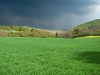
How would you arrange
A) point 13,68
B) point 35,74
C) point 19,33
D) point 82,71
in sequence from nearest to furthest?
1. point 35,74
2. point 82,71
3. point 13,68
4. point 19,33

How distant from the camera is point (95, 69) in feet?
31.0

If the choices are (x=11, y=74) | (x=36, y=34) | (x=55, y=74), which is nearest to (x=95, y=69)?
(x=55, y=74)

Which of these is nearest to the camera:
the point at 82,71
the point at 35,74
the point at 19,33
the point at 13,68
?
the point at 35,74

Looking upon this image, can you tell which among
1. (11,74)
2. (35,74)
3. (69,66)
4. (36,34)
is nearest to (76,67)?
(69,66)

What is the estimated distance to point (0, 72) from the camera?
898 cm

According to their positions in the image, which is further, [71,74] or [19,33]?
[19,33]

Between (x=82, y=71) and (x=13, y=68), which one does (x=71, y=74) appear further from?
(x=13, y=68)

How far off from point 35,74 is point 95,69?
102 inches

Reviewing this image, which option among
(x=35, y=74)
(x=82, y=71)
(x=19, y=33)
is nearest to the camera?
(x=35, y=74)

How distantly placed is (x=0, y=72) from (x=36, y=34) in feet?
176

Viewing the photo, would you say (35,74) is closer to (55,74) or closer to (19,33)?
(55,74)

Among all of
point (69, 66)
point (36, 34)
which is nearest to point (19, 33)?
point (36, 34)

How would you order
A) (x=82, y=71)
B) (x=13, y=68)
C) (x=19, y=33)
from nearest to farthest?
(x=82, y=71) < (x=13, y=68) < (x=19, y=33)

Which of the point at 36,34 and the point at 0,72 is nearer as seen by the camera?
the point at 0,72
